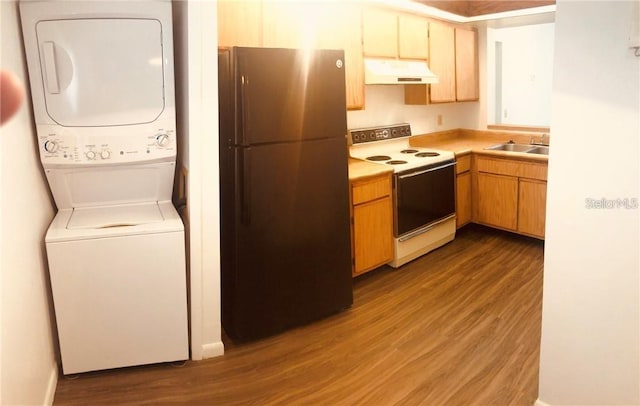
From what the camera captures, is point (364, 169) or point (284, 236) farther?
point (364, 169)

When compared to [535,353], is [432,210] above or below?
above

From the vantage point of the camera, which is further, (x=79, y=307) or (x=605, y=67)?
(x=79, y=307)

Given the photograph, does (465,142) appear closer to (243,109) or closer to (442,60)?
(442,60)

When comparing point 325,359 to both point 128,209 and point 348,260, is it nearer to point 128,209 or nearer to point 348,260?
point 348,260

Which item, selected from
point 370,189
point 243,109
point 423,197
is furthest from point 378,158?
point 243,109

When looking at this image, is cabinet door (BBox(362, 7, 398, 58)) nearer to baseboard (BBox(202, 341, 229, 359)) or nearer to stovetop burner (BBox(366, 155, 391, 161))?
stovetop burner (BBox(366, 155, 391, 161))


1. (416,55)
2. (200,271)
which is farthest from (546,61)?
(200,271)

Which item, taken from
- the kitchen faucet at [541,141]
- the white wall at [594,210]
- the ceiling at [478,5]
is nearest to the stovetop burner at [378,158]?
the ceiling at [478,5]

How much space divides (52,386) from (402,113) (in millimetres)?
3442

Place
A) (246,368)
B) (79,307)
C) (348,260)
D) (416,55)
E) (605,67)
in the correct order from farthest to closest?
(416,55) → (348,260) → (246,368) → (79,307) → (605,67)

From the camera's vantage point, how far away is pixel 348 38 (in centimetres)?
327

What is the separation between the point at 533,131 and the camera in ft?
14.9

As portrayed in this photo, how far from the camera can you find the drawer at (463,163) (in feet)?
13.6

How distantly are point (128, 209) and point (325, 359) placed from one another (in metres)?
1.34
